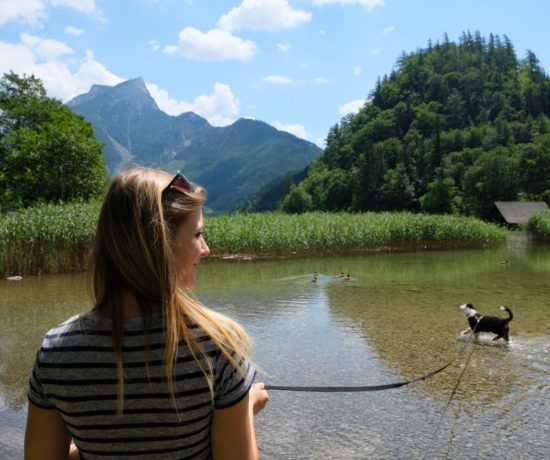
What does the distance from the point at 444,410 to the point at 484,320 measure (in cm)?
305

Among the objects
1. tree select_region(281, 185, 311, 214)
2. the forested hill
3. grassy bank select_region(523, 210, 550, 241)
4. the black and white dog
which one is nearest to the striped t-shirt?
the black and white dog

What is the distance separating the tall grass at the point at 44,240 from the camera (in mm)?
17828

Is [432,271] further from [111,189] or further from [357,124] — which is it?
[357,124]

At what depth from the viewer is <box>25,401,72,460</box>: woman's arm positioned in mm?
1406

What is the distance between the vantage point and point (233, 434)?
1.38 m

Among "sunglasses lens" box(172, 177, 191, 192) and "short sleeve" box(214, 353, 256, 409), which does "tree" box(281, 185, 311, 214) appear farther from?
"short sleeve" box(214, 353, 256, 409)

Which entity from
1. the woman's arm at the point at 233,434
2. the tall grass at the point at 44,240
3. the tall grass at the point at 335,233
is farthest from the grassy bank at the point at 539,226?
the woman's arm at the point at 233,434

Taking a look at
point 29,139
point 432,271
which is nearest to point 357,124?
point 29,139

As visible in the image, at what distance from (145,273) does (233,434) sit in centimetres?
47

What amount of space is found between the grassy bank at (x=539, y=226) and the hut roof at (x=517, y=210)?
45.9 ft

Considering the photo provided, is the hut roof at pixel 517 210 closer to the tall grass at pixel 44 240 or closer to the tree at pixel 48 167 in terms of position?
the tree at pixel 48 167

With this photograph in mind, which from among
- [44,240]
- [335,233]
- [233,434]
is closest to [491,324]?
[233,434]

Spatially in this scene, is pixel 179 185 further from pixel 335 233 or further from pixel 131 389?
pixel 335 233

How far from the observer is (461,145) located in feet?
321
